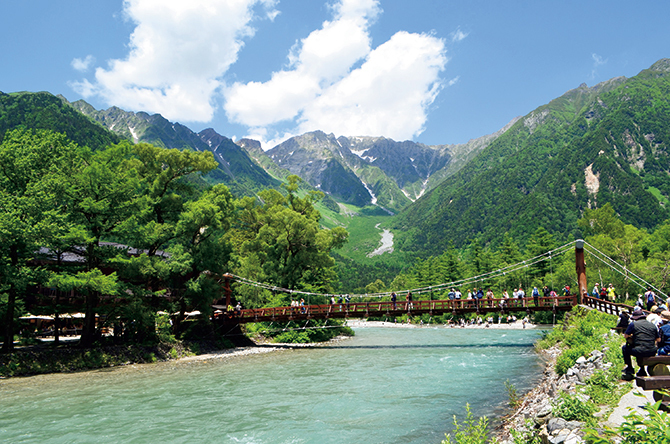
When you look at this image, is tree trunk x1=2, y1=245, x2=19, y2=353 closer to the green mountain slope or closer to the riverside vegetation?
the riverside vegetation

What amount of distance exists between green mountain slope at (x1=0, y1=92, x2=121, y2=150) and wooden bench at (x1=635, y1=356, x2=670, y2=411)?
159 m

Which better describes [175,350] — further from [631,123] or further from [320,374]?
[631,123]

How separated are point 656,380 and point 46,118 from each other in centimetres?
17711

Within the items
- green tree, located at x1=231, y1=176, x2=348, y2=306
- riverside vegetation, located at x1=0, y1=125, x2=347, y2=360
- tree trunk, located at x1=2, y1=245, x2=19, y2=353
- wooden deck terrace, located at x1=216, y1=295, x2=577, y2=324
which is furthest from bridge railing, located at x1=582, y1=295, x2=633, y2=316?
tree trunk, located at x1=2, y1=245, x2=19, y2=353

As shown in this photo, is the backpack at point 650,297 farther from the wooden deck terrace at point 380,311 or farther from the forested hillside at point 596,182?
the forested hillside at point 596,182

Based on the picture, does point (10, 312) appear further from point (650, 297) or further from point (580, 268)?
point (580, 268)

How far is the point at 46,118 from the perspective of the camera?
14162 cm

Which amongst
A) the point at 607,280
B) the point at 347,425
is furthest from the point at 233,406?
the point at 607,280

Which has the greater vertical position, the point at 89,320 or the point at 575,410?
the point at 89,320

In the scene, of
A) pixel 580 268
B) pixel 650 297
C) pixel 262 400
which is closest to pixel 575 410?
pixel 262 400

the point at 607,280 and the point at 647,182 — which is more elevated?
the point at 647,182

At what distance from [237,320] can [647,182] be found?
17025 centimetres

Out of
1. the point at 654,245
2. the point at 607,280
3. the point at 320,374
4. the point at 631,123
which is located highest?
the point at 631,123

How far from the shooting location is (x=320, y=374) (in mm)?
21484
